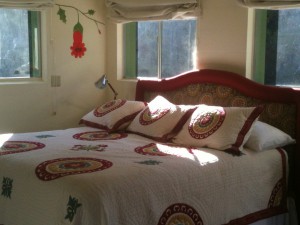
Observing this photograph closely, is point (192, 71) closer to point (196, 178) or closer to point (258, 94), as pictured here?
point (258, 94)

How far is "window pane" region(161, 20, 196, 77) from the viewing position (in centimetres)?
385

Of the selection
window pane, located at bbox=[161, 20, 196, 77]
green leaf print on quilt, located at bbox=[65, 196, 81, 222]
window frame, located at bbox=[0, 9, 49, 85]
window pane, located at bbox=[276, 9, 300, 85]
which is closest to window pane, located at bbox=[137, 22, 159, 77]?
window pane, located at bbox=[161, 20, 196, 77]

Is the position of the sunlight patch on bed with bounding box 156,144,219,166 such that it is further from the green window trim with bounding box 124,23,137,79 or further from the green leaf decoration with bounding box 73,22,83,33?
the green window trim with bounding box 124,23,137,79

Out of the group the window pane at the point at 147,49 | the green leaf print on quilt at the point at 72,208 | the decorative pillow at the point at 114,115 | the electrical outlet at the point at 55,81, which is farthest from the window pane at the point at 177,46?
the green leaf print on quilt at the point at 72,208

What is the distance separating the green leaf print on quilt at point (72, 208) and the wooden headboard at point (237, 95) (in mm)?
1682

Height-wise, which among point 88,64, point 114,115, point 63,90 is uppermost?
point 88,64

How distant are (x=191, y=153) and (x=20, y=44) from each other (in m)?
2.22

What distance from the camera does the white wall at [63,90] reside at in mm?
3988

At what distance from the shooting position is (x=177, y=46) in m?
3.96

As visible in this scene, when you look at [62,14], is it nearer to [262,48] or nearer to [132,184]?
[262,48]

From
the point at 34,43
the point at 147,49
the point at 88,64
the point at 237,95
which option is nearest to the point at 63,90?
the point at 88,64

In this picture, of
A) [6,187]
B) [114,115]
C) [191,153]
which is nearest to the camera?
[6,187]

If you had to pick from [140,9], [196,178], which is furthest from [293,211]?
[140,9]

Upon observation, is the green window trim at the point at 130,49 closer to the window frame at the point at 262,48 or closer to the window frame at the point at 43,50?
the window frame at the point at 43,50
